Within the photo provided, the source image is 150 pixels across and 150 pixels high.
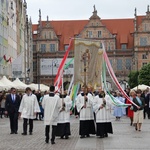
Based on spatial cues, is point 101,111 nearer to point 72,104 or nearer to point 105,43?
point 72,104

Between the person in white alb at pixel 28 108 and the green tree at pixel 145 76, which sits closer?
the person in white alb at pixel 28 108

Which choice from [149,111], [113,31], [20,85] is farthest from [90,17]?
[149,111]

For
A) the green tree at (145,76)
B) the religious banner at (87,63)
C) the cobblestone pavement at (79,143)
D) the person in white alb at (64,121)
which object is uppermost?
the green tree at (145,76)

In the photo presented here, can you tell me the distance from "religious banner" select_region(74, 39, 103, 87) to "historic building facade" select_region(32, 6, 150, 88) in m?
65.3

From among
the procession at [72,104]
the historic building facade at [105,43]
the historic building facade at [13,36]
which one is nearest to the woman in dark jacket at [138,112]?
the procession at [72,104]

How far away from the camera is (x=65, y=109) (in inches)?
638

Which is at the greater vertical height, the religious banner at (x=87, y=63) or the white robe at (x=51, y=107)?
the religious banner at (x=87, y=63)

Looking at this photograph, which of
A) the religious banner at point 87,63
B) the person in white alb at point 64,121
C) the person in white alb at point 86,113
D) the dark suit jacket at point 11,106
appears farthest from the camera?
the dark suit jacket at point 11,106

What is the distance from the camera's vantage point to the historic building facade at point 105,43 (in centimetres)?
8594

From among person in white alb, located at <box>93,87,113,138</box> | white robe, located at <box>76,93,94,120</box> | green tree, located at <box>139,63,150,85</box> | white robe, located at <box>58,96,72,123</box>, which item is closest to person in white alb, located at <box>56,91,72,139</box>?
white robe, located at <box>58,96,72,123</box>

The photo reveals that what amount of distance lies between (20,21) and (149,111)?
1802 inches

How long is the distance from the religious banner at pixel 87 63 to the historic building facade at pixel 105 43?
65.3 meters

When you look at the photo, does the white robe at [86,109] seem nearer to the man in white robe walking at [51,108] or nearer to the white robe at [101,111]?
the white robe at [101,111]

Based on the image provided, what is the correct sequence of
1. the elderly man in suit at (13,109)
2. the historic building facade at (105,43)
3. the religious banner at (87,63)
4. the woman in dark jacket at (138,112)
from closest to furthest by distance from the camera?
the religious banner at (87,63) < the elderly man in suit at (13,109) < the woman in dark jacket at (138,112) < the historic building facade at (105,43)
